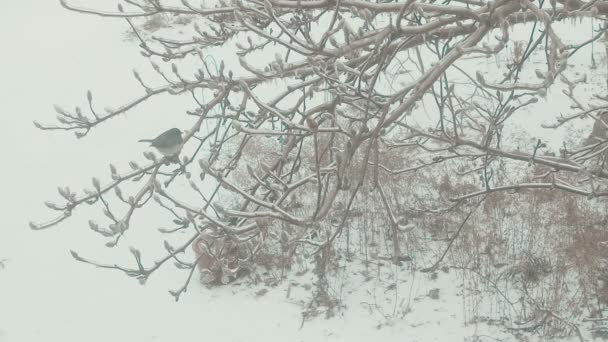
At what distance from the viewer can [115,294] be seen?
206 inches

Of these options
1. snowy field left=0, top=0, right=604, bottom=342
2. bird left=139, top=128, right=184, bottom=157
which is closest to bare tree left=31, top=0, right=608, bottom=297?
bird left=139, top=128, right=184, bottom=157

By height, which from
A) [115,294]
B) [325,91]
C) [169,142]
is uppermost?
→ [325,91]

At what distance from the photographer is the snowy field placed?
4.57 metres

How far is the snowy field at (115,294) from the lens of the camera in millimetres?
4566

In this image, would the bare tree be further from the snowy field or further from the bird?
the snowy field

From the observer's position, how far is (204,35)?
8.76 feet

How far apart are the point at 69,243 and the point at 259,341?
2660 mm

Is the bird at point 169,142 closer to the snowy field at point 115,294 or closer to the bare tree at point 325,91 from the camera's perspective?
the bare tree at point 325,91

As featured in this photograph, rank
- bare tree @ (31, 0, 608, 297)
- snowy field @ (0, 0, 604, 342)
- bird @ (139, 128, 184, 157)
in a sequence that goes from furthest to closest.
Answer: snowy field @ (0, 0, 604, 342) < bird @ (139, 128, 184, 157) < bare tree @ (31, 0, 608, 297)

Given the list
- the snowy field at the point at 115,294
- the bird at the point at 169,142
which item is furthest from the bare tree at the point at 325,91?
the snowy field at the point at 115,294

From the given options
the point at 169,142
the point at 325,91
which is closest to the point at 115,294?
the point at 169,142

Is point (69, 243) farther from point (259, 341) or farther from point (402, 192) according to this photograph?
point (402, 192)

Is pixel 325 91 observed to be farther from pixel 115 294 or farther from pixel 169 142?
pixel 115 294

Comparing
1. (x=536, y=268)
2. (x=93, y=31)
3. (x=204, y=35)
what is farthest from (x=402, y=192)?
(x=93, y=31)
